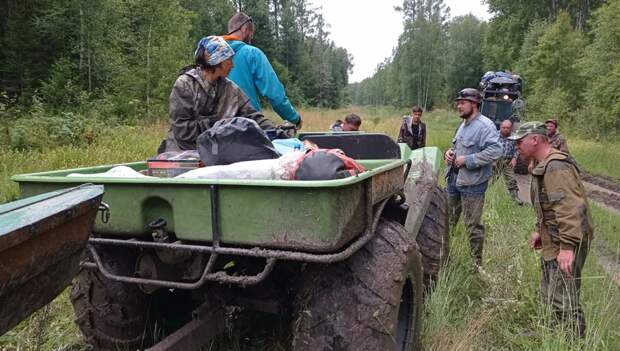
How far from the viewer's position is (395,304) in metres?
2.28

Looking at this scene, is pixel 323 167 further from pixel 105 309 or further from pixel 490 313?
pixel 490 313

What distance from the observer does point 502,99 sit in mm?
11336

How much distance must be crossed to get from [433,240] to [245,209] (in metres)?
2.30

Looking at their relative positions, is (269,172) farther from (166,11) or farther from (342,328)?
(166,11)

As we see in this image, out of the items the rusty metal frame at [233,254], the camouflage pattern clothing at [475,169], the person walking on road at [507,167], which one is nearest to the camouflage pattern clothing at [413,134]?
the person walking on road at [507,167]

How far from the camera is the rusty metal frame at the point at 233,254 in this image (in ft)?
6.59

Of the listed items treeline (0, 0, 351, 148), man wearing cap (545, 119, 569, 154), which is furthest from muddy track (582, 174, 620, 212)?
treeline (0, 0, 351, 148)

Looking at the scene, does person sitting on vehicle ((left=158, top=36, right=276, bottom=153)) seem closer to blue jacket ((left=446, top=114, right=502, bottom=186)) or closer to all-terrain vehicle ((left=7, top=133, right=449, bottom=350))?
all-terrain vehicle ((left=7, top=133, right=449, bottom=350))

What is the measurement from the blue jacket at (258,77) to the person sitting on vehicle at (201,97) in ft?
2.27

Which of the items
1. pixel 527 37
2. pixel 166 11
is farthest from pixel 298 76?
pixel 166 11

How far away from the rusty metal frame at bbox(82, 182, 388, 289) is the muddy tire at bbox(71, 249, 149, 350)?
0.27 metres

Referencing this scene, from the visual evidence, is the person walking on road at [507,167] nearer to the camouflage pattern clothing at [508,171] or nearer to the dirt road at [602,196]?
the camouflage pattern clothing at [508,171]

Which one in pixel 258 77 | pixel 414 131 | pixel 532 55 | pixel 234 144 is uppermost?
pixel 532 55

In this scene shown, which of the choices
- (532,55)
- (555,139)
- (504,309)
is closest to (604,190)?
(555,139)
